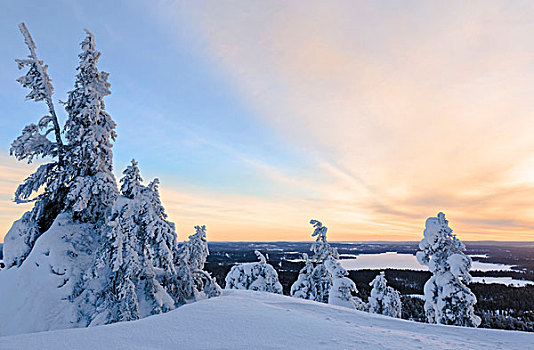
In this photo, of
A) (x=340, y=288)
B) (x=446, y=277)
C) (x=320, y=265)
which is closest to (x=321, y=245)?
(x=320, y=265)

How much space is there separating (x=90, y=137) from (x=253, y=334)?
29.2 feet

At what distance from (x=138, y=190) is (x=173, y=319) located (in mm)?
4777

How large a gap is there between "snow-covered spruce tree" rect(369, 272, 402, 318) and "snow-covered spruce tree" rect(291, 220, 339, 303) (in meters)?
5.56

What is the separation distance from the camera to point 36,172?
1048cm

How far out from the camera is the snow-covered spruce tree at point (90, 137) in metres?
10.1

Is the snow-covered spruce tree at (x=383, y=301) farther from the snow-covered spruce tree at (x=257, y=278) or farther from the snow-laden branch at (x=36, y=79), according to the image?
the snow-laden branch at (x=36, y=79)

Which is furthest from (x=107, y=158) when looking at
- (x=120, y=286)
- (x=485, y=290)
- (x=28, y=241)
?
(x=485, y=290)

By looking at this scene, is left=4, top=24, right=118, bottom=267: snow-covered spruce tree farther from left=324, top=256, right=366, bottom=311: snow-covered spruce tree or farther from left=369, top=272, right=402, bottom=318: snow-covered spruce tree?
left=369, top=272, right=402, bottom=318: snow-covered spruce tree

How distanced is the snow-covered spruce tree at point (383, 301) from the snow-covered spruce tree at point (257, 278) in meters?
10.00

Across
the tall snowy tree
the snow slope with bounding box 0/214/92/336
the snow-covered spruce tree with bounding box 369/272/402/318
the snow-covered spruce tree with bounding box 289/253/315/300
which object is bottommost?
the snow-covered spruce tree with bounding box 369/272/402/318

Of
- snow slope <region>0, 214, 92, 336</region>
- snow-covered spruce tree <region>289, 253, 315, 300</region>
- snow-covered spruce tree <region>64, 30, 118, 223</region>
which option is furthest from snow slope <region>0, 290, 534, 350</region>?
snow-covered spruce tree <region>289, 253, 315, 300</region>

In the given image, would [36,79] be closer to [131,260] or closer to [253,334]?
[131,260]

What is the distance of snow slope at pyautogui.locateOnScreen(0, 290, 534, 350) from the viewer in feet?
13.8

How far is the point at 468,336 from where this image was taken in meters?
6.34
